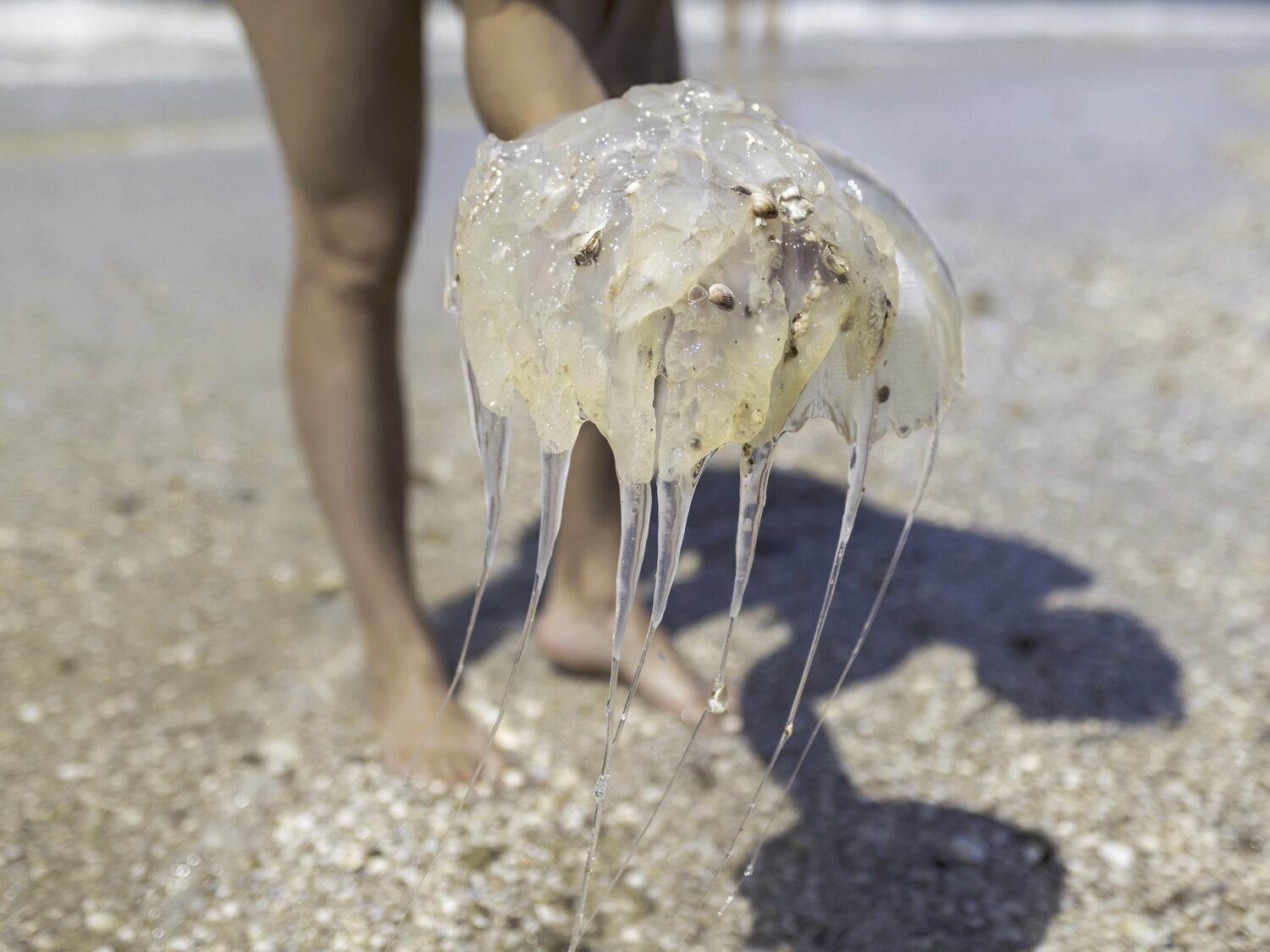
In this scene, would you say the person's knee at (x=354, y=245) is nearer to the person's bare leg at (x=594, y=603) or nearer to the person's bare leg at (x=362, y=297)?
the person's bare leg at (x=362, y=297)

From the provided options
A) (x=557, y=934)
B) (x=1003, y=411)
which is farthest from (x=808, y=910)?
(x=1003, y=411)

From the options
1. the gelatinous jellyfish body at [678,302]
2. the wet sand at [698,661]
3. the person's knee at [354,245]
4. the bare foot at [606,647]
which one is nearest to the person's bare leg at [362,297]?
the person's knee at [354,245]

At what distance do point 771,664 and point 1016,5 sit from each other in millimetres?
27463

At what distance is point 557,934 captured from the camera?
1732mm

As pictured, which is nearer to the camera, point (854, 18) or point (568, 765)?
point (568, 765)

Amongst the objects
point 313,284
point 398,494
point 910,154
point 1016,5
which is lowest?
point 1016,5

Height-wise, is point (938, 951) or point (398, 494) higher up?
point (398, 494)

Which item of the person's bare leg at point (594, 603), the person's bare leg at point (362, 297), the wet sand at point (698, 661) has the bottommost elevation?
the wet sand at point (698, 661)

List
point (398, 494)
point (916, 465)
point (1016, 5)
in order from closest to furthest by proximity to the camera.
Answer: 1. point (398, 494)
2. point (916, 465)
3. point (1016, 5)

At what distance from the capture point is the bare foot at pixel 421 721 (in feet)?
6.81

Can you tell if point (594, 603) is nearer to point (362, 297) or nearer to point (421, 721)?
point (421, 721)

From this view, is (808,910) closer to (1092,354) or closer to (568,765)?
(568,765)

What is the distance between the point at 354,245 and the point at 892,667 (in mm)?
1391

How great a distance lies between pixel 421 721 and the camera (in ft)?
6.98
